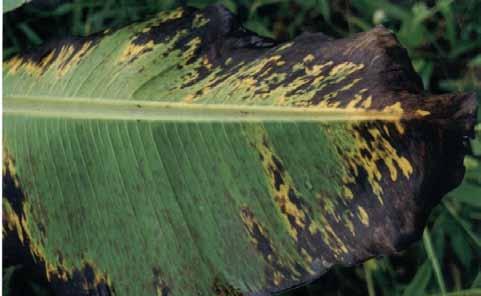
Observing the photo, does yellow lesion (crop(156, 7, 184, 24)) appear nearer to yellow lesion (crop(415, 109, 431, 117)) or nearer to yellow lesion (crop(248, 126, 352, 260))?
yellow lesion (crop(248, 126, 352, 260))

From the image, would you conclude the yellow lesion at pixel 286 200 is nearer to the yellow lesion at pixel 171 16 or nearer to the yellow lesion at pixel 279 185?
the yellow lesion at pixel 279 185

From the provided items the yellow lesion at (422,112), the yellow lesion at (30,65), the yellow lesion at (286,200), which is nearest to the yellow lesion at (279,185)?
the yellow lesion at (286,200)

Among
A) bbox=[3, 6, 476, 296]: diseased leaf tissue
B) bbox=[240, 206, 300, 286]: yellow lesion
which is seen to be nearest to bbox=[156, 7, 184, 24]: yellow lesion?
bbox=[3, 6, 476, 296]: diseased leaf tissue

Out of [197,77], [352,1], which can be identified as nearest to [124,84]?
[197,77]

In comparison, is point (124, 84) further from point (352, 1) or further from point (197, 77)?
point (352, 1)

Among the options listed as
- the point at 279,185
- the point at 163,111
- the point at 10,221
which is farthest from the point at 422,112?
the point at 10,221

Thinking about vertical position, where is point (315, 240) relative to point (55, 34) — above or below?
below

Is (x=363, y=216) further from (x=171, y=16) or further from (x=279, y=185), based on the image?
(x=171, y=16)
